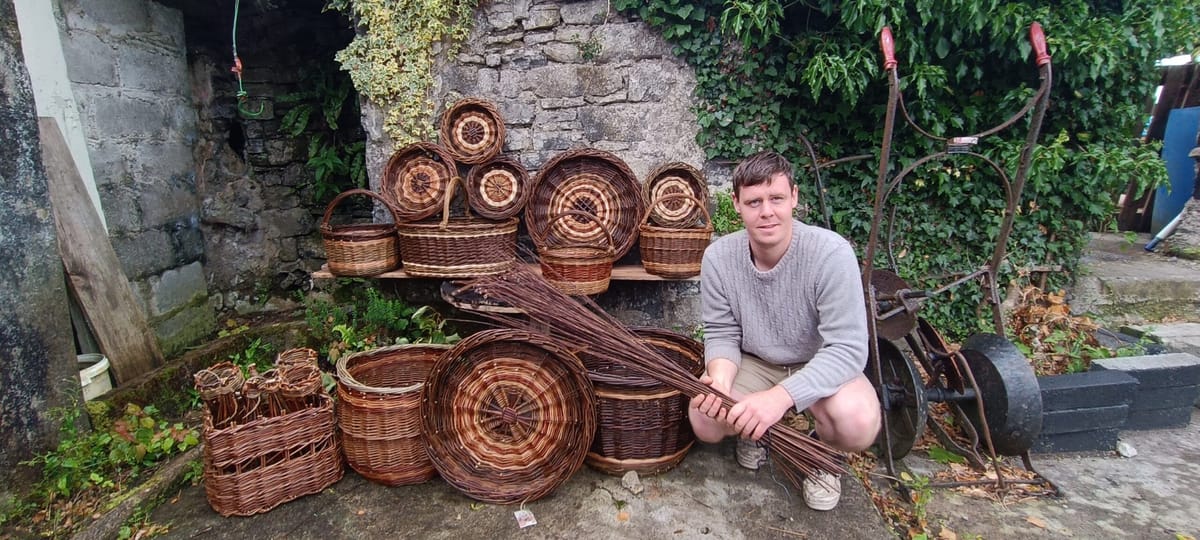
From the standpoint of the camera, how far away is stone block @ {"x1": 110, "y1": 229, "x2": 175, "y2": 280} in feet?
11.3

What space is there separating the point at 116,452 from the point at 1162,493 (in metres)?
4.92

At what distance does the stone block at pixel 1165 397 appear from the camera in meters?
3.06

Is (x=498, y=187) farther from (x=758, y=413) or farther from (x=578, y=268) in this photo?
(x=758, y=413)

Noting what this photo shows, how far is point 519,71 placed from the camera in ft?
12.3

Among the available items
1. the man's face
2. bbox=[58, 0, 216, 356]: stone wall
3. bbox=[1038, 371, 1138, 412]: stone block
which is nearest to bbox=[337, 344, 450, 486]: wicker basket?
the man's face

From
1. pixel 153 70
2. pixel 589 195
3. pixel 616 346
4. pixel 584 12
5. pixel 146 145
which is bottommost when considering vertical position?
pixel 616 346

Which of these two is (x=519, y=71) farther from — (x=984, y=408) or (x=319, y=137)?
(x=984, y=408)

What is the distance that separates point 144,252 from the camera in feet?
11.8

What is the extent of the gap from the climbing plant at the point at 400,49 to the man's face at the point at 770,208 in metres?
2.52

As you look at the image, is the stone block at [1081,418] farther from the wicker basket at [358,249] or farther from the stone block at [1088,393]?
the wicker basket at [358,249]

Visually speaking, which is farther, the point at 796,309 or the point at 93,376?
the point at 93,376

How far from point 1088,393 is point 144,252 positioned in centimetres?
557

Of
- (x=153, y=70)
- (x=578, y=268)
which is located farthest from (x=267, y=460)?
(x=153, y=70)

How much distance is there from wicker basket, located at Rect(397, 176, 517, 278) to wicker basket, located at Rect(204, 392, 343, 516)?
1.07 metres
